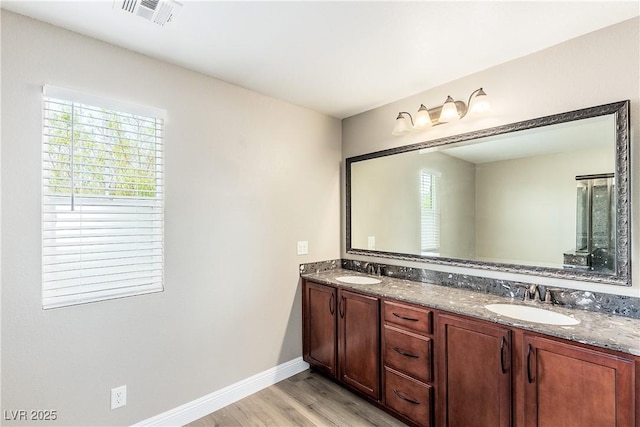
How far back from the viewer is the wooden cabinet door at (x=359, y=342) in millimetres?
2227

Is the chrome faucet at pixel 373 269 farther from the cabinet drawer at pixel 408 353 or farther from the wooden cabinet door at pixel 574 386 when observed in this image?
the wooden cabinet door at pixel 574 386

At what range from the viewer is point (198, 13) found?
158 centimetres

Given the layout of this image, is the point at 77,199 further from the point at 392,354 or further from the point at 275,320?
the point at 392,354

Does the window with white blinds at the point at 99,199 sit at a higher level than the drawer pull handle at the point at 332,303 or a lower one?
higher

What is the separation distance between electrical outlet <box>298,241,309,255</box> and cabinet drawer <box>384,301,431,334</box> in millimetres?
992

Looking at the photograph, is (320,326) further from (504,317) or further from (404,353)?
(504,317)

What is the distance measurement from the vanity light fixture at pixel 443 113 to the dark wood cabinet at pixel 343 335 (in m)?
1.40

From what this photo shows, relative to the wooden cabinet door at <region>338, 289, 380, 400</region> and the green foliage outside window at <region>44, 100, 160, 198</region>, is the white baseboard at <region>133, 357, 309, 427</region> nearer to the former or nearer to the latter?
the wooden cabinet door at <region>338, 289, 380, 400</region>

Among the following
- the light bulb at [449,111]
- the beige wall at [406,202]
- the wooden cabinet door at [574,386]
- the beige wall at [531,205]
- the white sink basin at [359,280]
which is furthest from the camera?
the white sink basin at [359,280]

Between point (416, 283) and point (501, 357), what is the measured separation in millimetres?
934

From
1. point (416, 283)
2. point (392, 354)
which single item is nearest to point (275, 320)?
point (392, 354)

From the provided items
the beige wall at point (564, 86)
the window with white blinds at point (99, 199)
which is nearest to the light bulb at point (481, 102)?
the beige wall at point (564, 86)

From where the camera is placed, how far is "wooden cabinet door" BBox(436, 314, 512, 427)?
160cm

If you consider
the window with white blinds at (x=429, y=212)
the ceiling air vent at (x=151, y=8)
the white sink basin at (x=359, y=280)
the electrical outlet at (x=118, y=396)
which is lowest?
the electrical outlet at (x=118, y=396)
